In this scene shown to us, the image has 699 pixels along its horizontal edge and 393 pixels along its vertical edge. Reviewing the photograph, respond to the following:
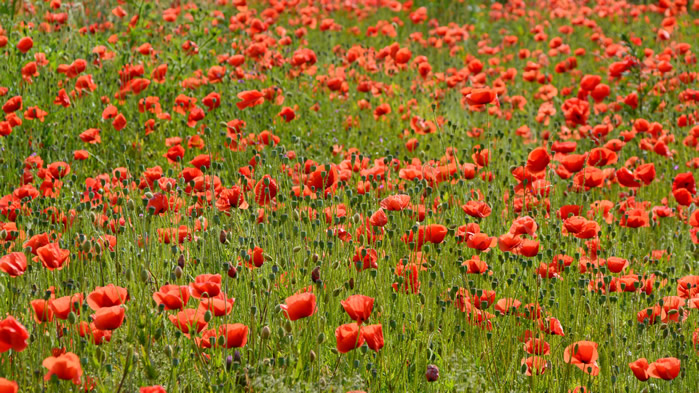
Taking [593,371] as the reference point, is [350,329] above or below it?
above

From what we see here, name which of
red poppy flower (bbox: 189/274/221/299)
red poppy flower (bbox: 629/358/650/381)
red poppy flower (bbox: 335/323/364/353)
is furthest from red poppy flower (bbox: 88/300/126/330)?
red poppy flower (bbox: 629/358/650/381)

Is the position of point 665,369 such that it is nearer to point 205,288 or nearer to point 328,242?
point 328,242

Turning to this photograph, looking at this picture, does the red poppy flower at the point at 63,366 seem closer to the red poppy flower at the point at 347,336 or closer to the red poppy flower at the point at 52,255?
the red poppy flower at the point at 52,255

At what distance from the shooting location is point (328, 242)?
278cm

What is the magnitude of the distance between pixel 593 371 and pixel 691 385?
1.45ft

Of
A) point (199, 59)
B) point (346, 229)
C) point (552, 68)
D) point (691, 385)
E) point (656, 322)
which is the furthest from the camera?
point (552, 68)

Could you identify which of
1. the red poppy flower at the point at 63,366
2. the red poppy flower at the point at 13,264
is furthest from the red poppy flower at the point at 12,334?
the red poppy flower at the point at 13,264

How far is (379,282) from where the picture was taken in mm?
2998

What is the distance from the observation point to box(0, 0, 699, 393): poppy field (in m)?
2.32

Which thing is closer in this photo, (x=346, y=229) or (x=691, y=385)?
(x=691, y=385)

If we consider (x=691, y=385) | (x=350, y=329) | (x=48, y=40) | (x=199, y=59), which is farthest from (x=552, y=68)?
(x=350, y=329)

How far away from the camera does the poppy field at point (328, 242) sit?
232 cm

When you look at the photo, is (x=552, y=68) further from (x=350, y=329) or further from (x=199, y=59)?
(x=350, y=329)

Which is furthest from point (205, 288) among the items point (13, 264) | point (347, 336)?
point (13, 264)
